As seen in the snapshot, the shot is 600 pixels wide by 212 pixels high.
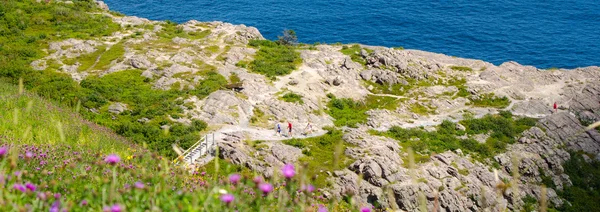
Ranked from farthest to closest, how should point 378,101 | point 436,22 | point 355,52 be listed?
point 436,22
point 355,52
point 378,101

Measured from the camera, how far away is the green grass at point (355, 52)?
74.3 meters

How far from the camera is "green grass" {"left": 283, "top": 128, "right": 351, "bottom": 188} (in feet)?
135

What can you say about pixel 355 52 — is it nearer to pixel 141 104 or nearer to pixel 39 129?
pixel 141 104

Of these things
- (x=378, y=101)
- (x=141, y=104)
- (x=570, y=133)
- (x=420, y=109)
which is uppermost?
(x=141, y=104)

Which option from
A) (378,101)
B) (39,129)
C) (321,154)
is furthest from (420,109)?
(39,129)

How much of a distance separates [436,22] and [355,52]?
194 feet

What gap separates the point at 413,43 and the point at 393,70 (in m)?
46.7

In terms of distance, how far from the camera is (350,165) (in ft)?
142

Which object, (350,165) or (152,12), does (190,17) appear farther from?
(350,165)

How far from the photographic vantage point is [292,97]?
58.8m

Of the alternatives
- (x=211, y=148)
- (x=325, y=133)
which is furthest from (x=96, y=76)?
(x=325, y=133)

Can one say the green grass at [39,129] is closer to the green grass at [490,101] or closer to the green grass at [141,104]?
the green grass at [141,104]

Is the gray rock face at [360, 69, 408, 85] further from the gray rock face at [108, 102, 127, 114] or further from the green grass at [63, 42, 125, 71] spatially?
the gray rock face at [108, 102, 127, 114]

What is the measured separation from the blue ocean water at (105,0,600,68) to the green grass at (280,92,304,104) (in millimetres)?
56282
